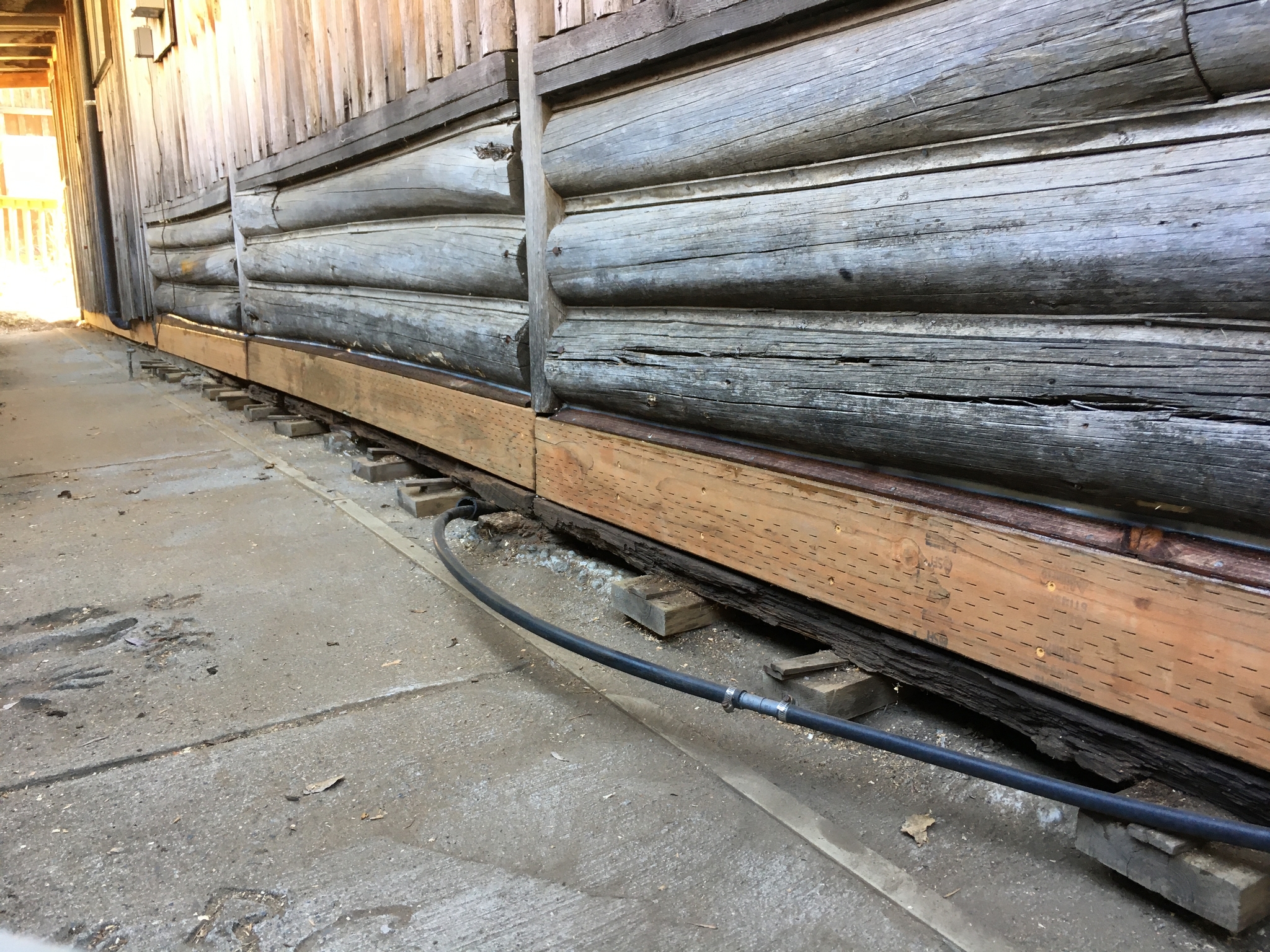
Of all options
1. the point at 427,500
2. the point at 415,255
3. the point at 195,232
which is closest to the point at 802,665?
the point at 427,500

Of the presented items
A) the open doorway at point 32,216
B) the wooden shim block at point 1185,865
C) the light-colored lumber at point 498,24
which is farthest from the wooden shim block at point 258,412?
the open doorway at point 32,216

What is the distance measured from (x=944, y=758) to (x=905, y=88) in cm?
147

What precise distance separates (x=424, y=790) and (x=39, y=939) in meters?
0.74

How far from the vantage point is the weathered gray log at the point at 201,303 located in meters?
7.75

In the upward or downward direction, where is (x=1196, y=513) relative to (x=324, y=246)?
downward

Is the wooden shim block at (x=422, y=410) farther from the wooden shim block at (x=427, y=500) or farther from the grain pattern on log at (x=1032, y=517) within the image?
the grain pattern on log at (x=1032, y=517)

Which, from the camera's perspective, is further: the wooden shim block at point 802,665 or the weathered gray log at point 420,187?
the weathered gray log at point 420,187

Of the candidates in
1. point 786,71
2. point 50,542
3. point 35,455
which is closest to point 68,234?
point 35,455

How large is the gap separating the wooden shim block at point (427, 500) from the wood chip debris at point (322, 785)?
7.23 ft

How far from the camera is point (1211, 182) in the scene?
1519 mm

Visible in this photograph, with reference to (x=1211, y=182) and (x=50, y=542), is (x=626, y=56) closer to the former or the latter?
(x=1211, y=182)

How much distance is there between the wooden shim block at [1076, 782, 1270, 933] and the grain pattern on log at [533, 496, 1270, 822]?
0.06 meters

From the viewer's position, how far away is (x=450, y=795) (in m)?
1.99

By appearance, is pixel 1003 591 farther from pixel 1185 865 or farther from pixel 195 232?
pixel 195 232
